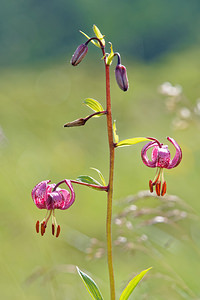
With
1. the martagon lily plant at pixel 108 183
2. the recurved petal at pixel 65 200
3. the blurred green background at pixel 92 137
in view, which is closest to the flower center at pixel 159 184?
the martagon lily plant at pixel 108 183

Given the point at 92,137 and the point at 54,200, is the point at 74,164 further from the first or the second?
the point at 54,200

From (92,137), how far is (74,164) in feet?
1.56

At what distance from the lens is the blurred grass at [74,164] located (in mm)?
1849

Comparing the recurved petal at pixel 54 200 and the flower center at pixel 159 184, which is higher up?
the flower center at pixel 159 184

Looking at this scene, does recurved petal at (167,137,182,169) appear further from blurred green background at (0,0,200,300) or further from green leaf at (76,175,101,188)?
blurred green background at (0,0,200,300)

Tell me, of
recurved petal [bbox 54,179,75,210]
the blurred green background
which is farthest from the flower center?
the blurred green background

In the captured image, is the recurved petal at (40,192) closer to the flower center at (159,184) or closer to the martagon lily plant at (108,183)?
the martagon lily plant at (108,183)

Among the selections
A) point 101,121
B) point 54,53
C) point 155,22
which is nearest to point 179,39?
point 155,22

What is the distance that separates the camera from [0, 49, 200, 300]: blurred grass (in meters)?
1.85

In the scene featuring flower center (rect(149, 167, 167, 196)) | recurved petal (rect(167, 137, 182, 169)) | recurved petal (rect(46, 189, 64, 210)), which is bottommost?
recurved petal (rect(46, 189, 64, 210))

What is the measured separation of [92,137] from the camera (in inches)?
145

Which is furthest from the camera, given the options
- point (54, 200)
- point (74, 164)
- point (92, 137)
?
point (92, 137)

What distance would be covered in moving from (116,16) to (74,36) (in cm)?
61

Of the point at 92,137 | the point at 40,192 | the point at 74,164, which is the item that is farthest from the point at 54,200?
the point at 92,137
